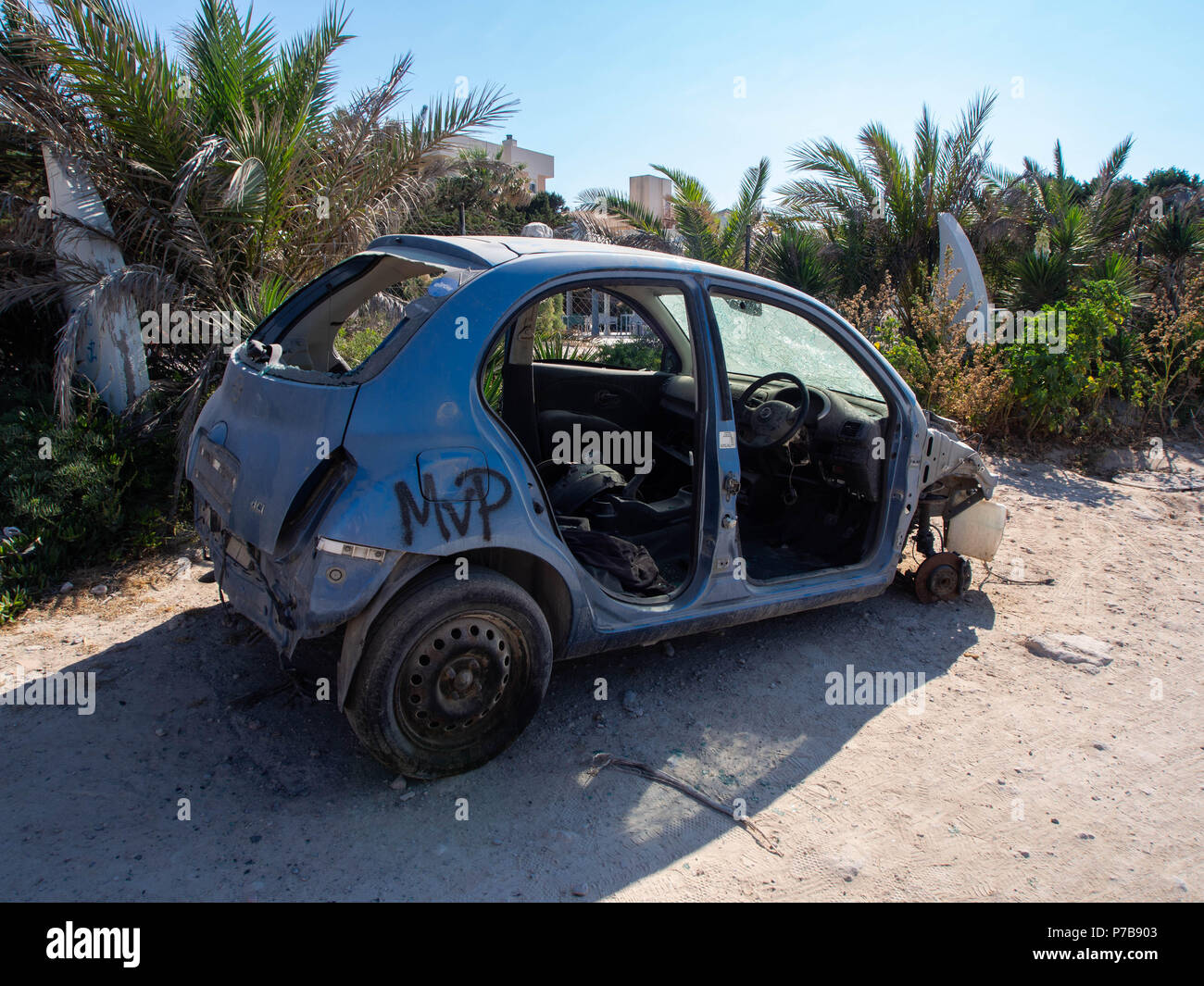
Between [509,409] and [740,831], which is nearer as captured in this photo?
[740,831]

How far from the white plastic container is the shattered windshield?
94cm

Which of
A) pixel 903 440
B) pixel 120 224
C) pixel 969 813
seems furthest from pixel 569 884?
pixel 120 224

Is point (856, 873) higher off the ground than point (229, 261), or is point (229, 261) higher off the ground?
point (229, 261)

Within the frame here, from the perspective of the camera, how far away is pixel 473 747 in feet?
10.0

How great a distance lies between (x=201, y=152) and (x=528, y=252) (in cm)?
390

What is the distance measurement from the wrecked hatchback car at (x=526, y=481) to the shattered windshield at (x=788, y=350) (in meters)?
0.01

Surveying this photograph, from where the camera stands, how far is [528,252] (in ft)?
10.5

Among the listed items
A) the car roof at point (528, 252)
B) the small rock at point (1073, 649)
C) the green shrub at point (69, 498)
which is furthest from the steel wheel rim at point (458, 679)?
the small rock at point (1073, 649)

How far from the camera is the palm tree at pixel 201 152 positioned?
5.60m

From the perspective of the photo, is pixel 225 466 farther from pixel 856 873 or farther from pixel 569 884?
pixel 856 873

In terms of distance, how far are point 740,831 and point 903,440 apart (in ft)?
7.22

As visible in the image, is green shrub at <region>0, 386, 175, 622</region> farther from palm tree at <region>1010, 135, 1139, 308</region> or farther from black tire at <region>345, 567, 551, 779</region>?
palm tree at <region>1010, 135, 1139, 308</region>

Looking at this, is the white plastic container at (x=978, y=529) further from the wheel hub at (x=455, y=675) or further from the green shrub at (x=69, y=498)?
the green shrub at (x=69, y=498)

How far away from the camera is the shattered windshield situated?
4410mm
